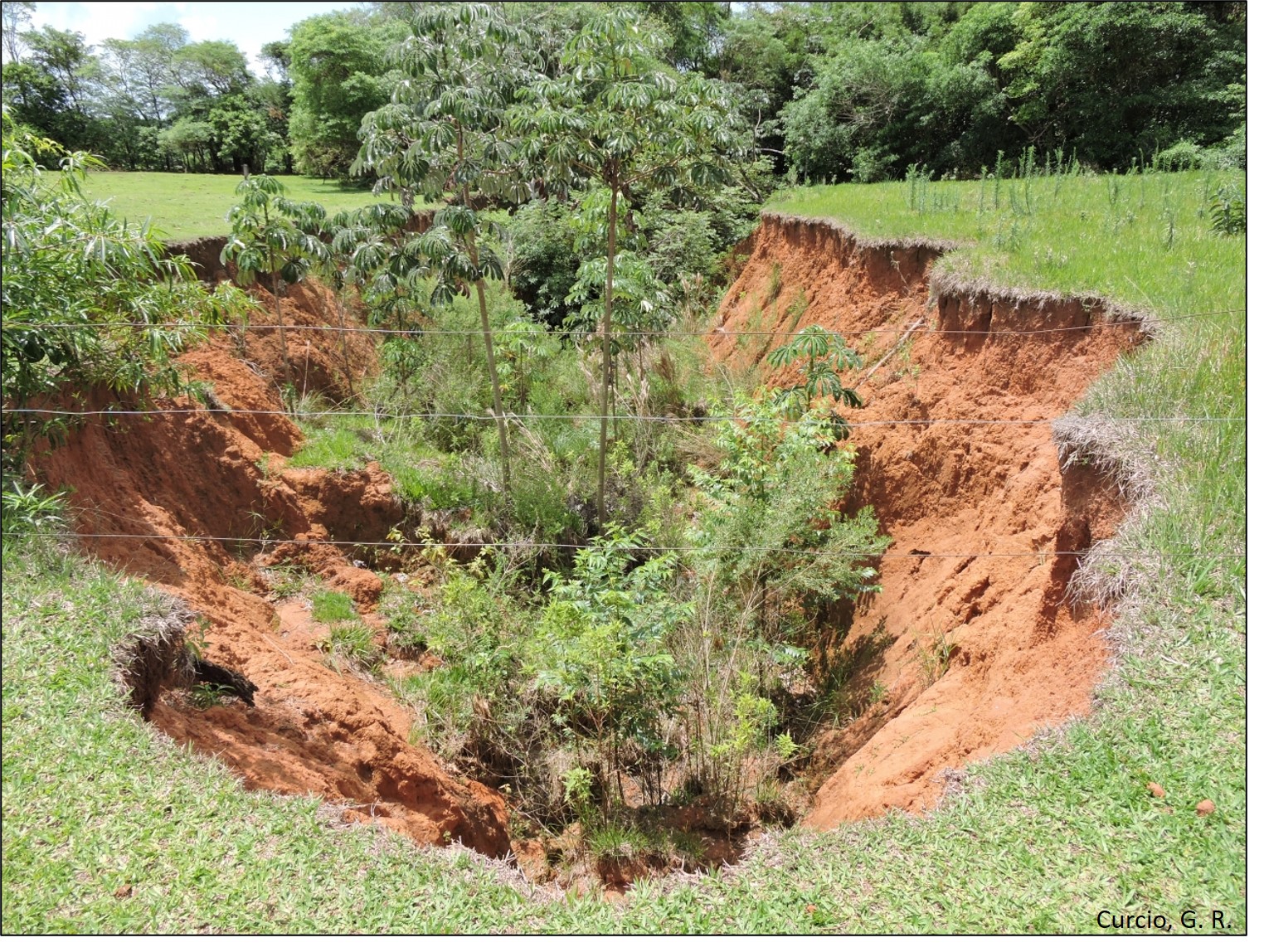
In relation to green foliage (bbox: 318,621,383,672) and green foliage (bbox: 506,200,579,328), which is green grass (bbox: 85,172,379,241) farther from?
green foliage (bbox: 318,621,383,672)

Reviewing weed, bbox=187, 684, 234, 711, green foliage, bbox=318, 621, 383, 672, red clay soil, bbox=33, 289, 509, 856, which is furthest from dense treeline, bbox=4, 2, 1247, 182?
weed, bbox=187, 684, 234, 711

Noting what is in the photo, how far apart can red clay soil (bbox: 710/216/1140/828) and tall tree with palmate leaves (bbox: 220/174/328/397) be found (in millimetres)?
6406

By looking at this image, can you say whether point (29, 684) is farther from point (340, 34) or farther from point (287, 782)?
point (340, 34)

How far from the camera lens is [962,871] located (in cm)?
319

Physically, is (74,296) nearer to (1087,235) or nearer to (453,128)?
(453,128)

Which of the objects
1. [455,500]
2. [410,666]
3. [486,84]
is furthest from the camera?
[455,500]

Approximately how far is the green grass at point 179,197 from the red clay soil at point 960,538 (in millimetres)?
8261

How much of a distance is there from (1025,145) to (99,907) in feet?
63.1

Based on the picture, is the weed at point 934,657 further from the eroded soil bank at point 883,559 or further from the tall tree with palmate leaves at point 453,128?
the tall tree with palmate leaves at point 453,128

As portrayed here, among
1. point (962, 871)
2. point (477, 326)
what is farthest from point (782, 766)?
point (477, 326)

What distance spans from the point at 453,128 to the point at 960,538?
558cm

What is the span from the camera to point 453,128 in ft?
22.9

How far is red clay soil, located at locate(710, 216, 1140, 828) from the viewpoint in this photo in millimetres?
4113

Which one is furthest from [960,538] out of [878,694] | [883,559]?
[878,694]
